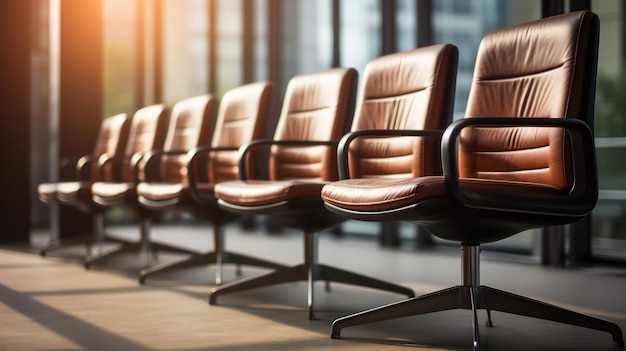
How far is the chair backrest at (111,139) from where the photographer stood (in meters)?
5.50

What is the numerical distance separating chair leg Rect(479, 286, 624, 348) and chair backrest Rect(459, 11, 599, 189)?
0.35 meters

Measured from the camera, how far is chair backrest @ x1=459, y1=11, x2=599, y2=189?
7.63ft

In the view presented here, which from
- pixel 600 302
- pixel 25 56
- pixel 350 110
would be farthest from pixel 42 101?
pixel 600 302

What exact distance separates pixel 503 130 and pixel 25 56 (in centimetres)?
494

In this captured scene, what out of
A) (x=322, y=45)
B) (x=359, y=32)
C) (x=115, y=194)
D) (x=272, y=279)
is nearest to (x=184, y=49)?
(x=322, y=45)

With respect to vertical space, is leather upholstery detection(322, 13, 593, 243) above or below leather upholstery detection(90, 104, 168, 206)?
above

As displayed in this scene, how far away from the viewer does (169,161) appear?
183 inches

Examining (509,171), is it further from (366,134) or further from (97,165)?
(97,165)

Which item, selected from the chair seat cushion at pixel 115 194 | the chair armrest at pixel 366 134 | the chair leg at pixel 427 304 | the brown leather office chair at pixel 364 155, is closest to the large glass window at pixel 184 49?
the chair seat cushion at pixel 115 194

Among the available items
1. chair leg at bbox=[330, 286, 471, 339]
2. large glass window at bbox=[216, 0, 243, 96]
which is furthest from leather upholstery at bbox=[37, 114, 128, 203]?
chair leg at bbox=[330, 286, 471, 339]

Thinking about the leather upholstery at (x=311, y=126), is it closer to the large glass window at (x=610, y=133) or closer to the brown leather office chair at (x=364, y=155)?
the brown leather office chair at (x=364, y=155)

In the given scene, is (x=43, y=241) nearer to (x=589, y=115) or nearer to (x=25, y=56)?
(x=25, y=56)

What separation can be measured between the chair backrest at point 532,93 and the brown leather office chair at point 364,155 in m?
0.16

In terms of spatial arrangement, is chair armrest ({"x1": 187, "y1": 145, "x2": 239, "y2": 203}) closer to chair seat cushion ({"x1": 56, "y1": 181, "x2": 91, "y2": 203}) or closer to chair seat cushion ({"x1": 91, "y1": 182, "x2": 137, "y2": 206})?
chair seat cushion ({"x1": 91, "y1": 182, "x2": 137, "y2": 206})
